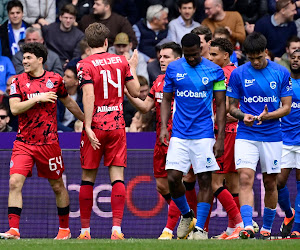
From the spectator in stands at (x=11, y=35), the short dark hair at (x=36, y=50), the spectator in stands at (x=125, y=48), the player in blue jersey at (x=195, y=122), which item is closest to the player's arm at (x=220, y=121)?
the player in blue jersey at (x=195, y=122)

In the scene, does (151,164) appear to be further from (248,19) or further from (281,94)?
(248,19)

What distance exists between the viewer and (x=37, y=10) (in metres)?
17.6

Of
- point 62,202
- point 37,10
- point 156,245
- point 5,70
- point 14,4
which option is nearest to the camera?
point 156,245

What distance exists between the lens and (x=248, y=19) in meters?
18.0

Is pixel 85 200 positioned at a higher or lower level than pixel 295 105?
lower

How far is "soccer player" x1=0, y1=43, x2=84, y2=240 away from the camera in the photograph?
1086 centimetres

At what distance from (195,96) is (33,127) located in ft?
A: 7.04

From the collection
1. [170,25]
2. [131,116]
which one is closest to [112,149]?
[131,116]

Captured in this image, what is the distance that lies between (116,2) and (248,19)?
279cm

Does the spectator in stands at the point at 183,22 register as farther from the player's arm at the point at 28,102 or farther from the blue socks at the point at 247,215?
the blue socks at the point at 247,215

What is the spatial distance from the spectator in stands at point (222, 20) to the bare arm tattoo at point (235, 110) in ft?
21.4

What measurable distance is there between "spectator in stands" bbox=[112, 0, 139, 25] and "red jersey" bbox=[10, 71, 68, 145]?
23.8ft

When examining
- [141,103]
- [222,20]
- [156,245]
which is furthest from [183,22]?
[156,245]

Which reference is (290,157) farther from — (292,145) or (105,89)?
(105,89)
